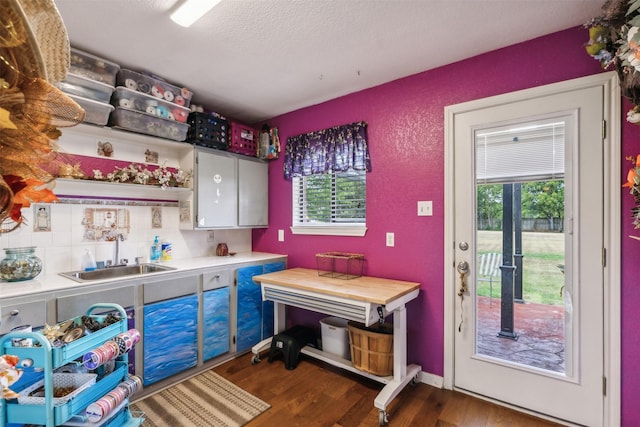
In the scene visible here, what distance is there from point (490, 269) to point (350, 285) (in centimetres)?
102

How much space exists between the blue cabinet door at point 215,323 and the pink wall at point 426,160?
105 centimetres

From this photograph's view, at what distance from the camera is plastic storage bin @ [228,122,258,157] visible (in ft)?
10.5

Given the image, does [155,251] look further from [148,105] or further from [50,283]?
[148,105]

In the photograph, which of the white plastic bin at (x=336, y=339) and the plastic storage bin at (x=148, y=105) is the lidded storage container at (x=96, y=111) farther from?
the white plastic bin at (x=336, y=339)

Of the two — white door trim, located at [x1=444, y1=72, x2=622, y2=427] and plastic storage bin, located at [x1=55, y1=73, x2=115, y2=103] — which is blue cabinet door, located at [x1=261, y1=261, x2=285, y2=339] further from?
white door trim, located at [x1=444, y1=72, x2=622, y2=427]


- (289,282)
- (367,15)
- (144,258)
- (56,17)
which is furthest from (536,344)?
(144,258)

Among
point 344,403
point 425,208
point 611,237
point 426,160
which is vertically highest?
point 426,160

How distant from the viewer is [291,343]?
8.78 feet

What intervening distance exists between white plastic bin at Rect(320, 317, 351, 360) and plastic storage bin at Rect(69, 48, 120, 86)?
101 inches

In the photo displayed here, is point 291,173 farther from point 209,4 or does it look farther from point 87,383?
point 87,383

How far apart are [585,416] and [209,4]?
3245 millimetres

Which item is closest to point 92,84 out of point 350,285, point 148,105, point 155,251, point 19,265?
point 148,105

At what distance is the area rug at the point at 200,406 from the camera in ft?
6.46

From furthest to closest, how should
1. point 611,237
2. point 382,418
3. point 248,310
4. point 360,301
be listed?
point 248,310, point 360,301, point 382,418, point 611,237
